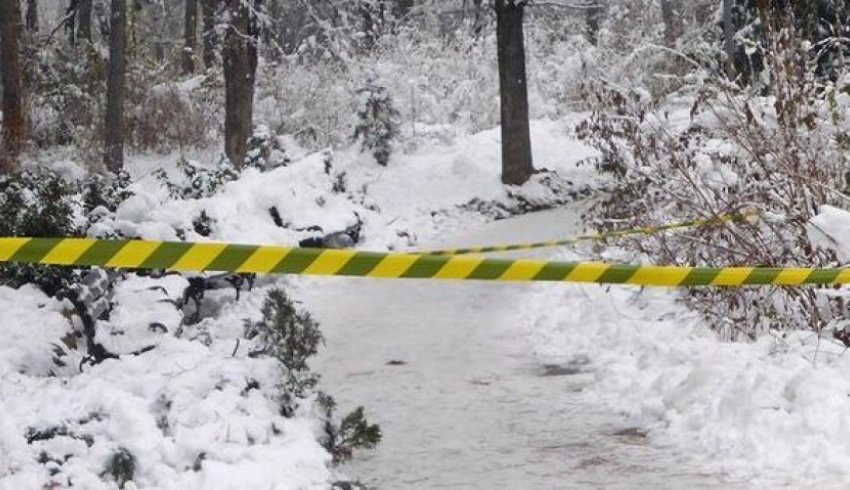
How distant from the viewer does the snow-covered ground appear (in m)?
4.62

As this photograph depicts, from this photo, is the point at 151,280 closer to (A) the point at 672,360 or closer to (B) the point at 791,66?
(A) the point at 672,360

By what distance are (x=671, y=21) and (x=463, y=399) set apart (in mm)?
23162

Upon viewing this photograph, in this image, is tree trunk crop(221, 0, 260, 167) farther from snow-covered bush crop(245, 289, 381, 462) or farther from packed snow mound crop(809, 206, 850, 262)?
packed snow mound crop(809, 206, 850, 262)

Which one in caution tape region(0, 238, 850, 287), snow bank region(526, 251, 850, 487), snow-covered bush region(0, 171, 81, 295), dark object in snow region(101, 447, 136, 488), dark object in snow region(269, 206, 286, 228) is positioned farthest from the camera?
dark object in snow region(269, 206, 286, 228)

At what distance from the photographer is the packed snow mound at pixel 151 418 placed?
4352 millimetres

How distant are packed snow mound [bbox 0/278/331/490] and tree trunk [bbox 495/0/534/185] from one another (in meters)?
9.68

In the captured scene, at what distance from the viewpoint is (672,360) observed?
6.25m

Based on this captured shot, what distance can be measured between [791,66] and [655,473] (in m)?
2.87

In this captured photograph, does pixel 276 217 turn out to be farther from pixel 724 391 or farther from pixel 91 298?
pixel 724 391

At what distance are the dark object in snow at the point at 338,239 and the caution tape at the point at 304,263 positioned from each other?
23.2 feet

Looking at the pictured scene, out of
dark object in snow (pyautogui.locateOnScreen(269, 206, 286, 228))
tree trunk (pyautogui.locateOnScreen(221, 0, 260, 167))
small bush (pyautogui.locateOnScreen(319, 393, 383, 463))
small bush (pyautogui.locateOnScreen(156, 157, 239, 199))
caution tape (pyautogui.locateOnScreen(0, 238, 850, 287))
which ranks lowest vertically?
small bush (pyautogui.locateOnScreen(319, 393, 383, 463))

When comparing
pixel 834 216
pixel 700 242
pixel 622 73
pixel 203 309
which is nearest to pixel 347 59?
pixel 622 73

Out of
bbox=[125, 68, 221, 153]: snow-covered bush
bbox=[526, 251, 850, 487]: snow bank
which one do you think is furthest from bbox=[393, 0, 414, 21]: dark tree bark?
bbox=[526, 251, 850, 487]: snow bank

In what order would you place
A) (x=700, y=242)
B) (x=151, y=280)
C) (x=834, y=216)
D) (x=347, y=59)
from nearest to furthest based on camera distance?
(x=834, y=216) → (x=700, y=242) → (x=151, y=280) → (x=347, y=59)
